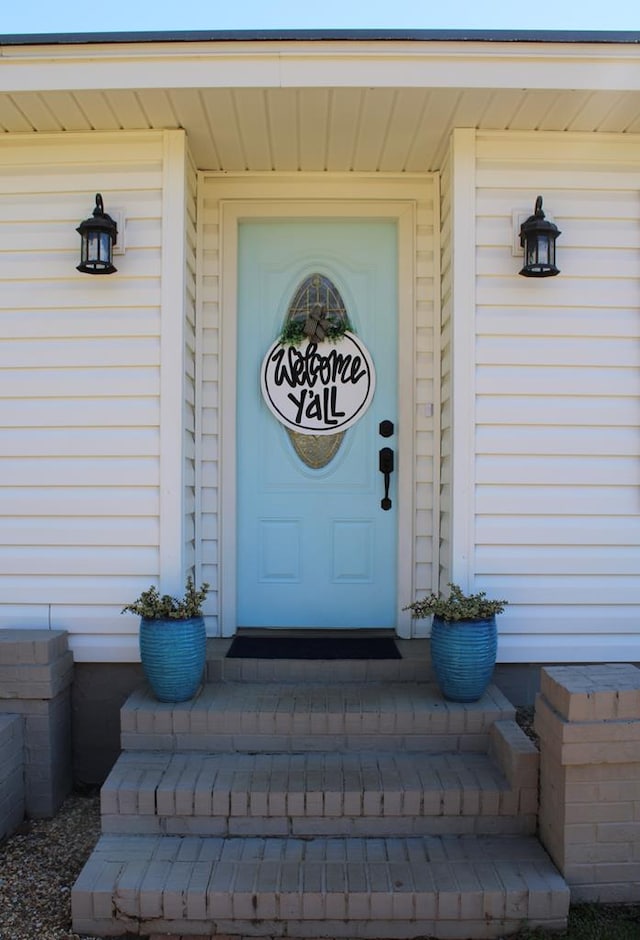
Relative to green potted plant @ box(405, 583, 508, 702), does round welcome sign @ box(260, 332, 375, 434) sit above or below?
above

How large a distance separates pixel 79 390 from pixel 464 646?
7.13 ft

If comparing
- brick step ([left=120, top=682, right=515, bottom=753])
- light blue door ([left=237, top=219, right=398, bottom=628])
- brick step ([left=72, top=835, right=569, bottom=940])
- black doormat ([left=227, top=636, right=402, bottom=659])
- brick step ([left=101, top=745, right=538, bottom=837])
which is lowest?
brick step ([left=72, top=835, right=569, bottom=940])

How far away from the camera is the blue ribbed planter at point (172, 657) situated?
120 inches

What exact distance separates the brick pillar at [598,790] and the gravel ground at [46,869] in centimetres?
170

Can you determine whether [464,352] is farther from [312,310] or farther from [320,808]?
[320,808]

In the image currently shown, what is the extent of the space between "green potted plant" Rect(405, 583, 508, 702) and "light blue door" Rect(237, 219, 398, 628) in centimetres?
80

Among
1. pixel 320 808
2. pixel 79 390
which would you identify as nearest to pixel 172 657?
pixel 320 808

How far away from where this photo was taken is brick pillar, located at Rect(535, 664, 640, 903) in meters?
2.41

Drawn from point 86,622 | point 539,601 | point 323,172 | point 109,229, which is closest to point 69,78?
point 109,229

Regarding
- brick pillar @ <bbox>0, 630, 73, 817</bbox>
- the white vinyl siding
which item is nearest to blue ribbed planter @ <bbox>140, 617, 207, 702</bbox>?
the white vinyl siding

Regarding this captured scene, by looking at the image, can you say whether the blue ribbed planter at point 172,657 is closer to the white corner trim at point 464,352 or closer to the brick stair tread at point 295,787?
the brick stair tread at point 295,787

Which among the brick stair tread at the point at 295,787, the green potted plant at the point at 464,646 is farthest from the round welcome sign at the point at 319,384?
the brick stair tread at the point at 295,787

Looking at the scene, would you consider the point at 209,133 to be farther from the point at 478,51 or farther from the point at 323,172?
the point at 478,51

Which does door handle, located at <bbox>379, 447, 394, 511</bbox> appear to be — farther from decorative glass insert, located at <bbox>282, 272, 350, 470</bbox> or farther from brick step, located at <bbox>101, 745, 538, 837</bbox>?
brick step, located at <bbox>101, 745, 538, 837</bbox>
